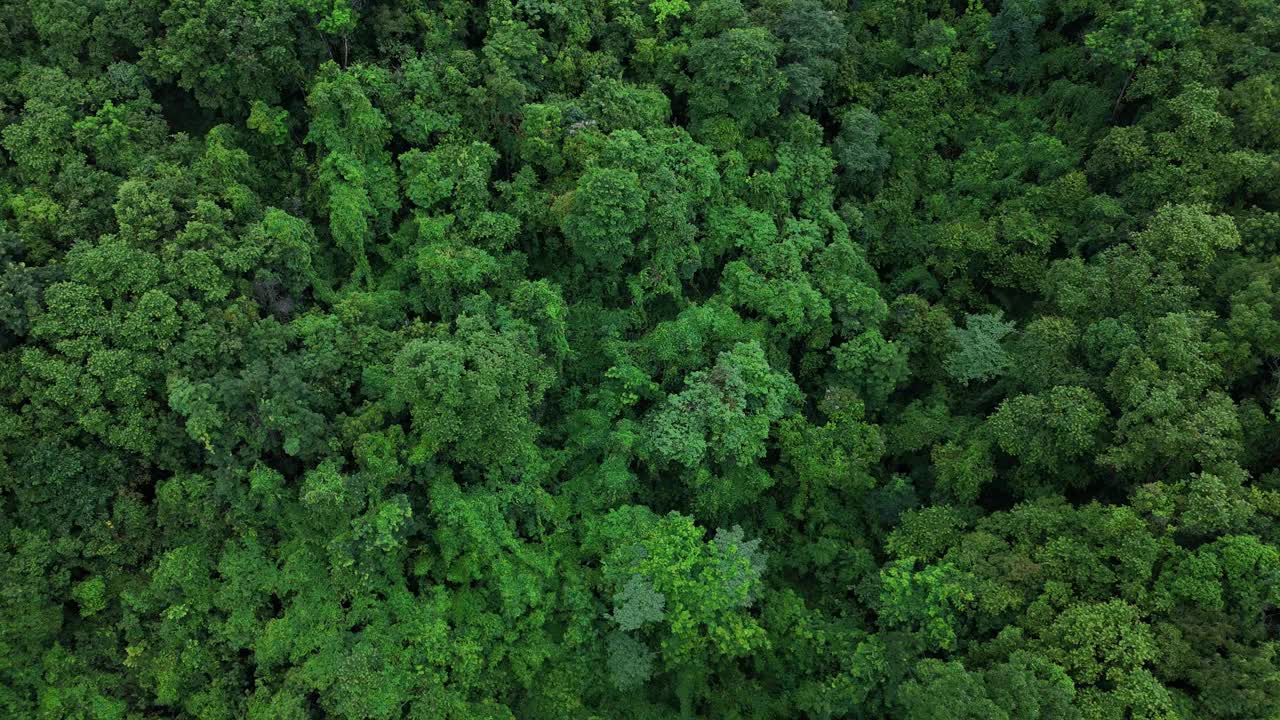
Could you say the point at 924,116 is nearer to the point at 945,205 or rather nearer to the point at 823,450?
the point at 945,205

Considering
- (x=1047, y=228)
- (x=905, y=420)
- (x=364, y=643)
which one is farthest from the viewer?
(x=1047, y=228)

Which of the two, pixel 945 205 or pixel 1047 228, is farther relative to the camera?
pixel 945 205

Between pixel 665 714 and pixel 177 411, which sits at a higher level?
pixel 177 411

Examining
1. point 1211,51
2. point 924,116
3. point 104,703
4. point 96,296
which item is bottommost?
point 104,703

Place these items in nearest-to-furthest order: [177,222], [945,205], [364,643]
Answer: [364,643] → [177,222] → [945,205]

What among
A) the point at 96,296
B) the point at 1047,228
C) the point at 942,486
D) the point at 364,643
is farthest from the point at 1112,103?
the point at 96,296

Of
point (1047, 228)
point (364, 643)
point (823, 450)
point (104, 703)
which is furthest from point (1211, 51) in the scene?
point (104, 703)
